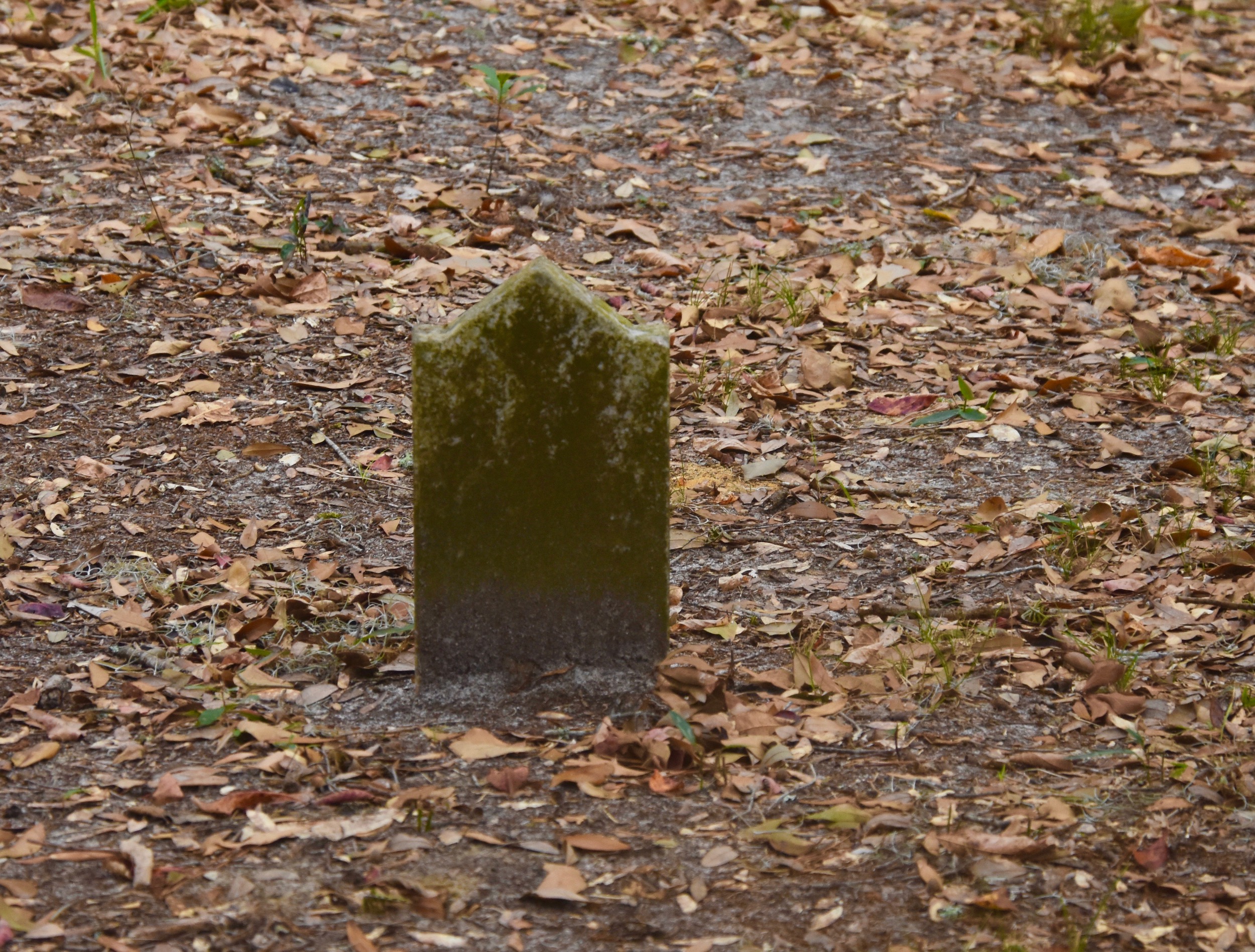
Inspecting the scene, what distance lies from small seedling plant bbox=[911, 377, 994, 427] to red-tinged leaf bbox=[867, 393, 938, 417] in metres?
0.05

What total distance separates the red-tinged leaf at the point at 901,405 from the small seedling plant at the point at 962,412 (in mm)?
52

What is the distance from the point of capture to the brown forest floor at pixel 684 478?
2.28 m

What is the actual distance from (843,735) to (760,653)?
39 cm

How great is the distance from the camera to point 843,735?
8.75ft

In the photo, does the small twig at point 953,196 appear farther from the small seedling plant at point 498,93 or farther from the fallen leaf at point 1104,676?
the fallen leaf at point 1104,676

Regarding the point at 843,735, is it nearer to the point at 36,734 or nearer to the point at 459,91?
the point at 36,734

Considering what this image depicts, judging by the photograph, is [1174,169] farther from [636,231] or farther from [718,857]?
[718,857]

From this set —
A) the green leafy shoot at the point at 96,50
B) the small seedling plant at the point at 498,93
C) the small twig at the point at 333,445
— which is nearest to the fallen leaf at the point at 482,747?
the small twig at the point at 333,445

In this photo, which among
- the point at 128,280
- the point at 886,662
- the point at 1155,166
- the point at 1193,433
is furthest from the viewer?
the point at 1155,166

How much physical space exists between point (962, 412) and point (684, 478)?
963 millimetres

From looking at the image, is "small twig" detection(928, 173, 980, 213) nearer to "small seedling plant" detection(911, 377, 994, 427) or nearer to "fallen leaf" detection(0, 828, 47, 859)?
"small seedling plant" detection(911, 377, 994, 427)

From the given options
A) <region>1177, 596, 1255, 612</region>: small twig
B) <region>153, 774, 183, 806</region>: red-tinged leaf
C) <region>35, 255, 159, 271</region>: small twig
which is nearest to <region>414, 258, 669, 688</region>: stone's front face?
<region>153, 774, 183, 806</region>: red-tinged leaf

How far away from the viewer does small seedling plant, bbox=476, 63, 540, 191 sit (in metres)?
5.17

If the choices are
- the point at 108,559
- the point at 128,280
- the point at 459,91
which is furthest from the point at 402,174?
the point at 108,559
